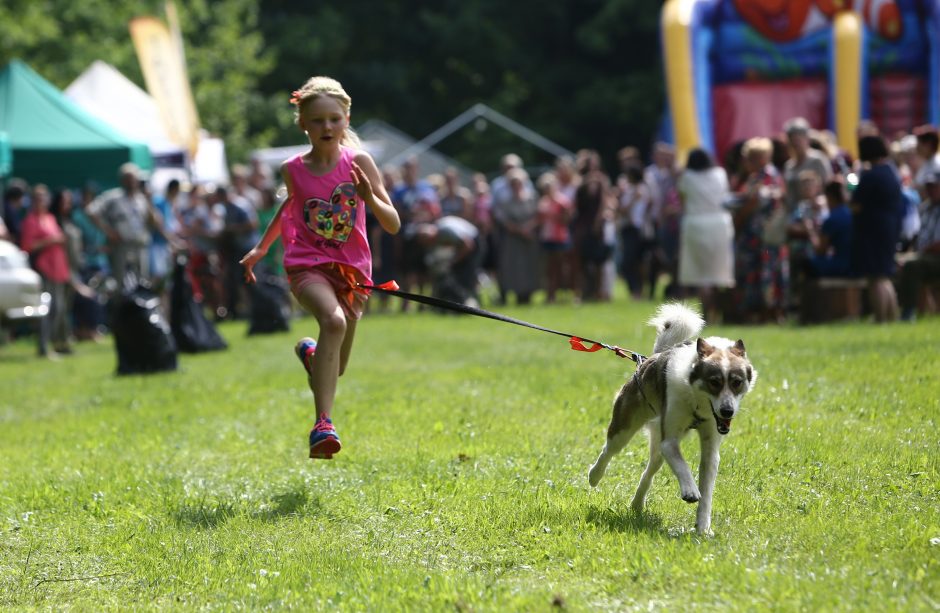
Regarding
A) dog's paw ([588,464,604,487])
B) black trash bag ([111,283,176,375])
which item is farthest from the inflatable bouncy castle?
dog's paw ([588,464,604,487])

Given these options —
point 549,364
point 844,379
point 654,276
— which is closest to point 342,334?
point 844,379

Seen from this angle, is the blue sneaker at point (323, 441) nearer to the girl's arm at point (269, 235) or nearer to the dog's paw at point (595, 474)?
the girl's arm at point (269, 235)

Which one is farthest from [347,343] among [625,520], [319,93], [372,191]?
[625,520]

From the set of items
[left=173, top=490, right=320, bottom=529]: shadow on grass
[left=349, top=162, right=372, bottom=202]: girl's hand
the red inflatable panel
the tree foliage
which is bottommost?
[left=173, top=490, right=320, bottom=529]: shadow on grass

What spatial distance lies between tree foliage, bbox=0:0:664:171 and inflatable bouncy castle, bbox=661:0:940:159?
18.7 metres

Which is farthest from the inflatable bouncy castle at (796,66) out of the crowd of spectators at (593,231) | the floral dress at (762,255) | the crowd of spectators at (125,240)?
the floral dress at (762,255)

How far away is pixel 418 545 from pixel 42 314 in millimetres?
11648

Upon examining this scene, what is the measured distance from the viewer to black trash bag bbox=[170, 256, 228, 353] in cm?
1560

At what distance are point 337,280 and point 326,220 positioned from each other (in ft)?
1.07

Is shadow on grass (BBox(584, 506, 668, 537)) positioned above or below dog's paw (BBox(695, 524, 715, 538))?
below

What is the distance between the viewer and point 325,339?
22.5 feet

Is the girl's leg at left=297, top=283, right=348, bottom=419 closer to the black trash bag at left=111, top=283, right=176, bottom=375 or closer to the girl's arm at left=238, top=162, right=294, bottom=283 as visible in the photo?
the girl's arm at left=238, top=162, right=294, bottom=283

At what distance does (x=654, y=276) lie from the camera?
68.8ft

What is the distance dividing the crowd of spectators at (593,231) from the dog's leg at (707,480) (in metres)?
8.12
